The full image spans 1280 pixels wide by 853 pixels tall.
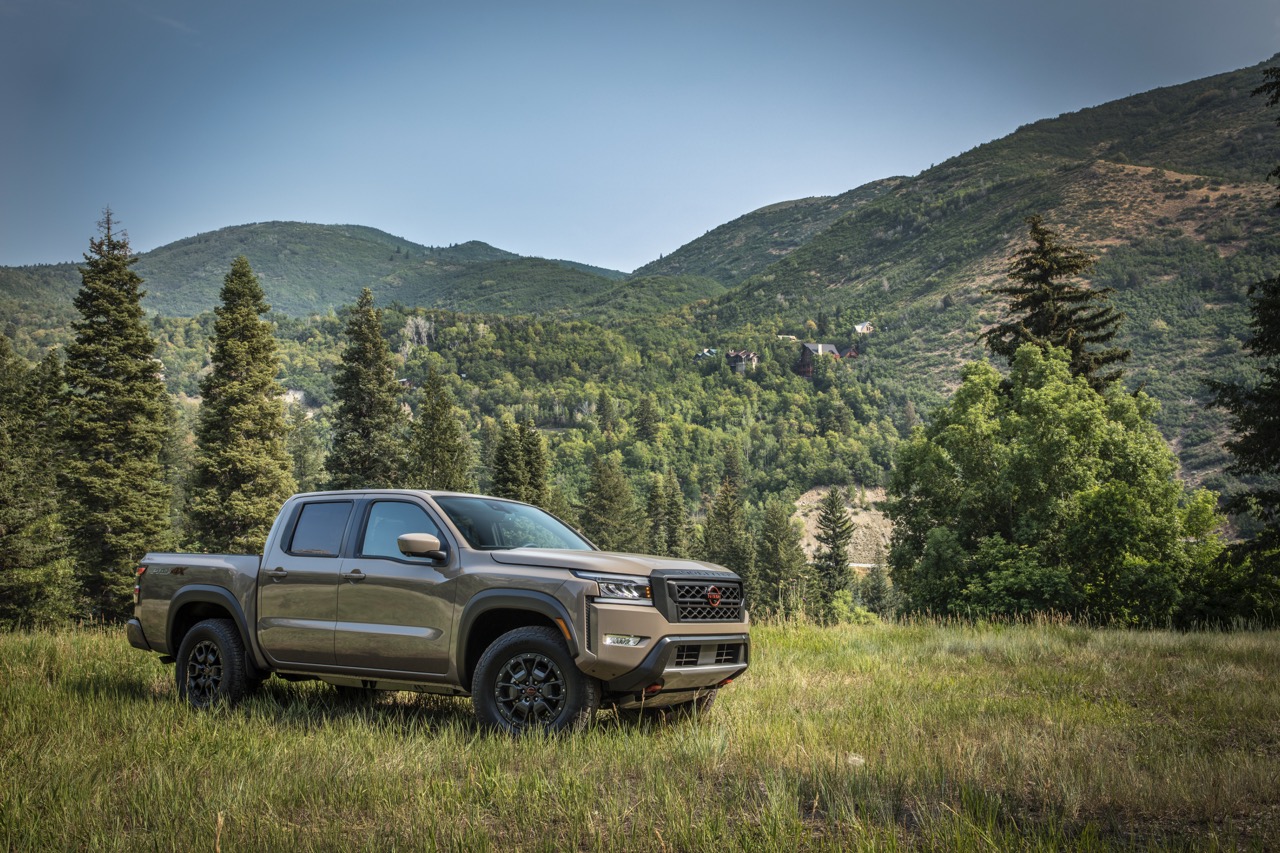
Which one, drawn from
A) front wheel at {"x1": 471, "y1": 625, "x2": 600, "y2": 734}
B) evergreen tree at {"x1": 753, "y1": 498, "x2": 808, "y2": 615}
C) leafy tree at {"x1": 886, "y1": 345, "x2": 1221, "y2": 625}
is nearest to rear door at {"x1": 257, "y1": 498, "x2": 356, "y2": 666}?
front wheel at {"x1": 471, "y1": 625, "x2": 600, "y2": 734}

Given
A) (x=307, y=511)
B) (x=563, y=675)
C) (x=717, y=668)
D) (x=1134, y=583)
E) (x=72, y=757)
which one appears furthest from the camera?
(x=1134, y=583)

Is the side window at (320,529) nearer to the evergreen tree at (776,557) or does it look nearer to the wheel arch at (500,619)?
the wheel arch at (500,619)

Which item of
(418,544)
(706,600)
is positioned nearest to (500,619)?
(418,544)

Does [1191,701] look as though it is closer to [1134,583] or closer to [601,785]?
[601,785]

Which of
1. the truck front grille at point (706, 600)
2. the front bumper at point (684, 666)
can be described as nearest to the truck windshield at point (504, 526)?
the truck front grille at point (706, 600)

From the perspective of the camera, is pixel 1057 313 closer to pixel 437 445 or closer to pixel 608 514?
pixel 437 445

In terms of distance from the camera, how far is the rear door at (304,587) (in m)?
7.03

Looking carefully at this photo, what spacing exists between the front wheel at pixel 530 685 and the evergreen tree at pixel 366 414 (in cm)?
4022

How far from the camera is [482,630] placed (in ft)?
21.4

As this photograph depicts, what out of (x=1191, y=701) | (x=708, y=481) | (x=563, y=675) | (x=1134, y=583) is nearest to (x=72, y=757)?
(x=563, y=675)

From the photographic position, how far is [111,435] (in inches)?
1388

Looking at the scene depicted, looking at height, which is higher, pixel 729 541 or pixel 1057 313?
pixel 1057 313

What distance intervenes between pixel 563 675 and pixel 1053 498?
33.8 metres

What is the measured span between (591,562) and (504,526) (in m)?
1.43
